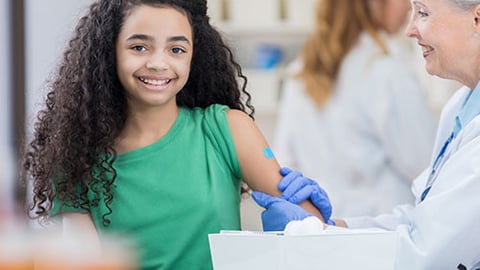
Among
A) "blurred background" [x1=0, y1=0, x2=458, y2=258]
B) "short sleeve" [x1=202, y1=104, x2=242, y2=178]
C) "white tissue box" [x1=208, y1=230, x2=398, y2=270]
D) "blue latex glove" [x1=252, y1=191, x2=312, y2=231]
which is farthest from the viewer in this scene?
"blurred background" [x1=0, y1=0, x2=458, y2=258]

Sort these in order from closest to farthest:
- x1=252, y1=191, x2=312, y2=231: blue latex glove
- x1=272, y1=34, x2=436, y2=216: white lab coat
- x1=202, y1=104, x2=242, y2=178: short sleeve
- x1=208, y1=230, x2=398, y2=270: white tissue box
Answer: x1=208, y1=230, x2=398, y2=270: white tissue box → x1=252, y1=191, x2=312, y2=231: blue latex glove → x1=202, y1=104, x2=242, y2=178: short sleeve → x1=272, y1=34, x2=436, y2=216: white lab coat

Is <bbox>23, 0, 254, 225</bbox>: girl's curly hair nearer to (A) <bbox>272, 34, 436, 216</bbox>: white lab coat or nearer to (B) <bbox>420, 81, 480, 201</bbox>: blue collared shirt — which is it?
(B) <bbox>420, 81, 480, 201</bbox>: blue collared shirt

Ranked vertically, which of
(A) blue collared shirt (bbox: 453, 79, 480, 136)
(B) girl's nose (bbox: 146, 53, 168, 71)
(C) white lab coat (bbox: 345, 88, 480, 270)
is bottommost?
(C) white lab coat (bbox: 345, 88, 480, 270)

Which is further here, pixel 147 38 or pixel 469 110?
pixel 469 110

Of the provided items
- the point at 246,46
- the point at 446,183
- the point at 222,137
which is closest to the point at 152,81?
the point at 222,137

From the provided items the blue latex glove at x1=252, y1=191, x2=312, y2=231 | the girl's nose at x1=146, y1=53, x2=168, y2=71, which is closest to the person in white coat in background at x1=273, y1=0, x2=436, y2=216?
the blue latex glove at x1=252, y1=191, x2=312, y2=231

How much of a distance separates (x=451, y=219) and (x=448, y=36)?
324 mm

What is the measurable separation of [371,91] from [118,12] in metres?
1.75

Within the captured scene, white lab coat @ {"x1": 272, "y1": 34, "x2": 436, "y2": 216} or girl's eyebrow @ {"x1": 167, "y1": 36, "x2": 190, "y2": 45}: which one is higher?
girl's eyebrow @ {"x1": 167, "y1": 36, "x2": 190, "y2": 45}

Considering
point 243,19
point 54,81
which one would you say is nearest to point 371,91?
point 243,19

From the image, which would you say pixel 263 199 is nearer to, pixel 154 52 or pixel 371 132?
pixel 154 52

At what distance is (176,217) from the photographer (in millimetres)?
1333

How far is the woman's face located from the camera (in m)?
1.45

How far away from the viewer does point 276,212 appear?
4.35ft
